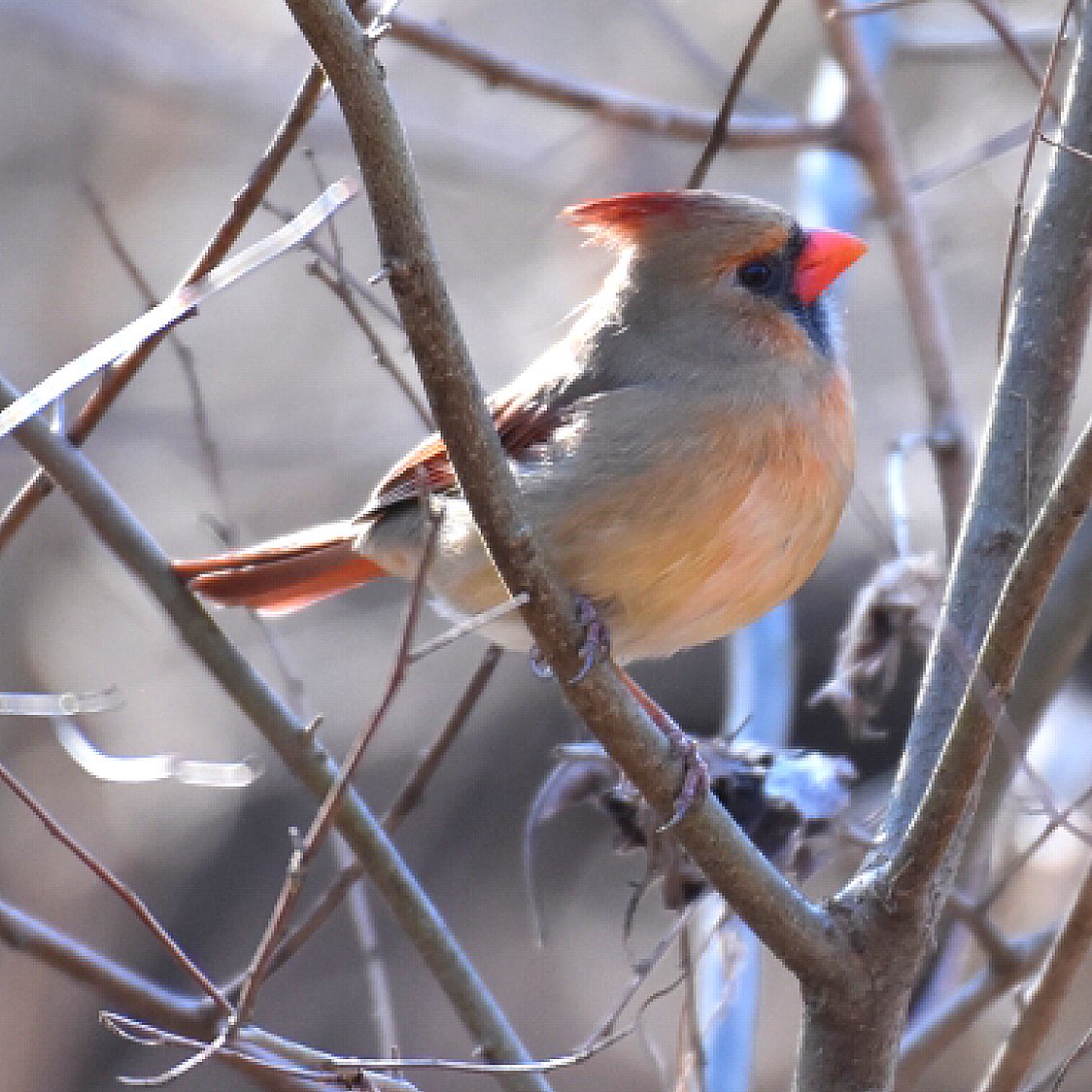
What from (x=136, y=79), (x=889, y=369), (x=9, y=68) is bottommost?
(x=889, y=369)

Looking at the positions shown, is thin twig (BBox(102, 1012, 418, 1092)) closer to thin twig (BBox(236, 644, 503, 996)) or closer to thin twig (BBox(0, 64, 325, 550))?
thin twig (BBox(236, 644, 503, 996))

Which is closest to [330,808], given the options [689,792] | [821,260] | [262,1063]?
[262,1063]

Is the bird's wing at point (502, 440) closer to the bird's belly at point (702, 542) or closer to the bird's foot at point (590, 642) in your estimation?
the bird's belly at point (702, 542)

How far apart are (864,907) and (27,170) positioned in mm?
5589

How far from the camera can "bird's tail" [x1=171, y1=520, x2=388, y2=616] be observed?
3.25 metres

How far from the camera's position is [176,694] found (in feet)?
20.2

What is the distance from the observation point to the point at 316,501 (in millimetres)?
6262

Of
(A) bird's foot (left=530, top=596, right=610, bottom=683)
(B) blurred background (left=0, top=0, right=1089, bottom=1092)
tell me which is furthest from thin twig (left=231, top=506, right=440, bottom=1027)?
(B) blurred background (left=0, top=0, right=1089, bottom=1092)

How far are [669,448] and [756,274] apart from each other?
0.51 meters

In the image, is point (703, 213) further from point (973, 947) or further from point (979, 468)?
point (973, 947)

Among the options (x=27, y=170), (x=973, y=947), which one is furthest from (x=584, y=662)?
(x=27, y=170)

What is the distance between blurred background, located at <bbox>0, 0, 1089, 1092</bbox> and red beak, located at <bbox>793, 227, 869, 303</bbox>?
88.4 inches

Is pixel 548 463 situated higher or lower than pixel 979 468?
higher

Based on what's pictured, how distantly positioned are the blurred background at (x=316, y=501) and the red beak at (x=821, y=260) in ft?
7.37
